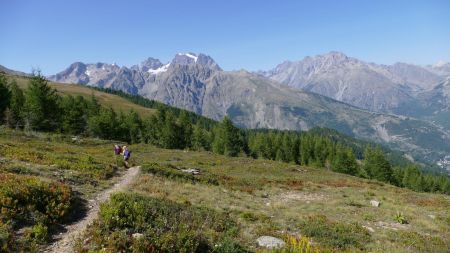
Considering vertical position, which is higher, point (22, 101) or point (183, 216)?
point (22, 101)

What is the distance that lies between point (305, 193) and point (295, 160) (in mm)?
83335

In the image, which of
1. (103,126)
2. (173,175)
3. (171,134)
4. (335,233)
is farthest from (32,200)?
(171,134)

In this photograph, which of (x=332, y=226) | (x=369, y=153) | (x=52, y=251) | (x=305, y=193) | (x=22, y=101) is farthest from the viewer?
(x=369, y=153)

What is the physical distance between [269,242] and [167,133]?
87113mm

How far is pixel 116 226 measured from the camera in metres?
13.8

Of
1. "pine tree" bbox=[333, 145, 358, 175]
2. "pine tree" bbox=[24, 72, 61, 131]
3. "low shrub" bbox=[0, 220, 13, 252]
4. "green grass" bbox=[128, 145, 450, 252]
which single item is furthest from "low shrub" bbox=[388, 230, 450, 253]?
"pine tree" bbox=[333, 145, 358, 175]

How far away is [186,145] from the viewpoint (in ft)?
360

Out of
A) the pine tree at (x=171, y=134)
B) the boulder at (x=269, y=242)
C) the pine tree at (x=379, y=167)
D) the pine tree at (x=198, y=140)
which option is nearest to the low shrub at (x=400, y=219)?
the boulder at (x=269, y=242)

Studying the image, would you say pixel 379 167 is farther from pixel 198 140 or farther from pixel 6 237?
pixel 6 237

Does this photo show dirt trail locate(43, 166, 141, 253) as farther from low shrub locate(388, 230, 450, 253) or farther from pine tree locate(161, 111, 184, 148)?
pine tree locate(161, 111, 184, 148)

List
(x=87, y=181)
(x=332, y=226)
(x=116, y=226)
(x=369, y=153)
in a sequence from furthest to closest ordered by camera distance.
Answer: (x=369, y=153)
(x=87, y=181)
(x=332, y=226)
(x=116, y=226)

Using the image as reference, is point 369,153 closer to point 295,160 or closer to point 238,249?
point 295,160

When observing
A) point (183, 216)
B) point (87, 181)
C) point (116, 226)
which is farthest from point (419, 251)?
point (87, 181)

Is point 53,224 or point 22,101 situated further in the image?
point 22,101
